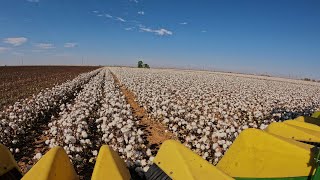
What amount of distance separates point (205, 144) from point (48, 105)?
750 centimetres

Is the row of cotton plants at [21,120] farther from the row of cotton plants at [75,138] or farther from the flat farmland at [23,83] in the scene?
the flat farmland at [23,83]

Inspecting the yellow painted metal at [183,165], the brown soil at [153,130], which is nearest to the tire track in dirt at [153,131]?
the brown soil at [153,130]

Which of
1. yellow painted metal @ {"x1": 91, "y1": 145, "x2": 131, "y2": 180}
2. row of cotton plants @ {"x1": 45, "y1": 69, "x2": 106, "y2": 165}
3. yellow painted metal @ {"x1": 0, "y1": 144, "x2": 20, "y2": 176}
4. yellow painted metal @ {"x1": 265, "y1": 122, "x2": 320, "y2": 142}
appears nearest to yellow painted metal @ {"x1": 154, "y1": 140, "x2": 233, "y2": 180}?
yellow painted metal @ {"x1": 91, "y1": 145, "x2": 131, "y2": 180}

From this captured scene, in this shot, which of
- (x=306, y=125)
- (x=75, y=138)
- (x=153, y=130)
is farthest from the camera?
(x=153, y=130)

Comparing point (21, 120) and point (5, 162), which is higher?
point (5, 162)

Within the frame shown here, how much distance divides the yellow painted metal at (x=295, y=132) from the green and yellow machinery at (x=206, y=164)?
853 millimetres

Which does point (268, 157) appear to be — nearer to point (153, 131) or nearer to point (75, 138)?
point (75, 138)

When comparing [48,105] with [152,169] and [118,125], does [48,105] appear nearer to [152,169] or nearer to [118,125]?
[118,125]

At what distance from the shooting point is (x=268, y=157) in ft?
13.7

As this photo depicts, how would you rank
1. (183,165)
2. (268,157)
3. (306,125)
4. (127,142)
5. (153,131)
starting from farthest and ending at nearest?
(153,131) < (127,142) < (306,125) < (268,157) < (183,165)

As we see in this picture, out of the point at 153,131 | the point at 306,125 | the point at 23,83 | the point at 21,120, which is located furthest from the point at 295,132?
the point at 23,83

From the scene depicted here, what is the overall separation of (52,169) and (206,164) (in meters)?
1.63

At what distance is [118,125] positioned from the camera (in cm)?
865

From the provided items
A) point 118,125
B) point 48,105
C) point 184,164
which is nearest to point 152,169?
point 184,164
